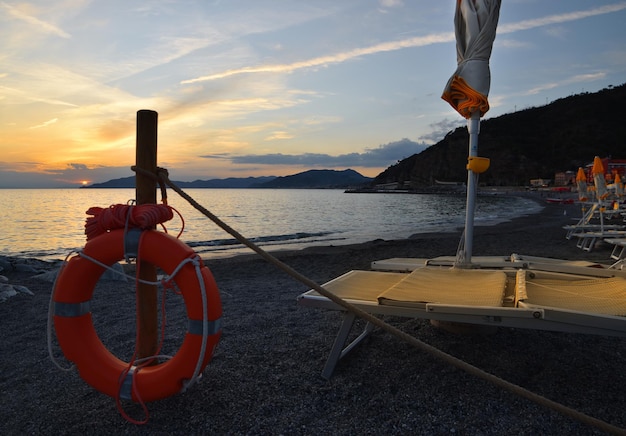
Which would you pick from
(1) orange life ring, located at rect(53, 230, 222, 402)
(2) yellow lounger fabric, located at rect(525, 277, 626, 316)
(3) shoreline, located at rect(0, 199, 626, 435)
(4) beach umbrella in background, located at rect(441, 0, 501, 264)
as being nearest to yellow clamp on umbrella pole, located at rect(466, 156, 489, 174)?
(4) beach umbrella in background, located at rect(441, 0, 501, 264)

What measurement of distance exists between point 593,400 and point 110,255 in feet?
9.60

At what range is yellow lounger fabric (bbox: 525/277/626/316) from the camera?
2.42 meters

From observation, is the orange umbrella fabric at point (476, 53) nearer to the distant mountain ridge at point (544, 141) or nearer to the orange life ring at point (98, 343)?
the orange life ring at point (98, 343)

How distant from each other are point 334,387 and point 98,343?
1471 millimetres

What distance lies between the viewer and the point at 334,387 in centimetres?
267

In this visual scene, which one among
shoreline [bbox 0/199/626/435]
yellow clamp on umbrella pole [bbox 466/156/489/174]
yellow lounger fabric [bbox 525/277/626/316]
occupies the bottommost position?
shoreline [bbox 0/199/626/435]

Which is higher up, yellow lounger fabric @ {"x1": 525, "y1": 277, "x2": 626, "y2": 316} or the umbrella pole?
the umbrella pole

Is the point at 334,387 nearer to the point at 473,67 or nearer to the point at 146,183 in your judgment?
the point at 146,183

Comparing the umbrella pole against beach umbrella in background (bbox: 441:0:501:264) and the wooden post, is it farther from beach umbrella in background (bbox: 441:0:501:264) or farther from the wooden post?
the wooden post

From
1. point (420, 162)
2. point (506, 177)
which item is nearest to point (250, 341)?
point (506, 177)

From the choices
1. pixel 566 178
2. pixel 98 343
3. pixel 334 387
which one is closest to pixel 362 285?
pixel 334 387

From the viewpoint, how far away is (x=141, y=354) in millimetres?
2691

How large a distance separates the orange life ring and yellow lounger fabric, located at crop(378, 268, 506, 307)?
1099mm

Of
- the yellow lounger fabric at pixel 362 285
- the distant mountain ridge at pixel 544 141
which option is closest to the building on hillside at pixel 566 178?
the distant mountain ridge at pixel 544 141
